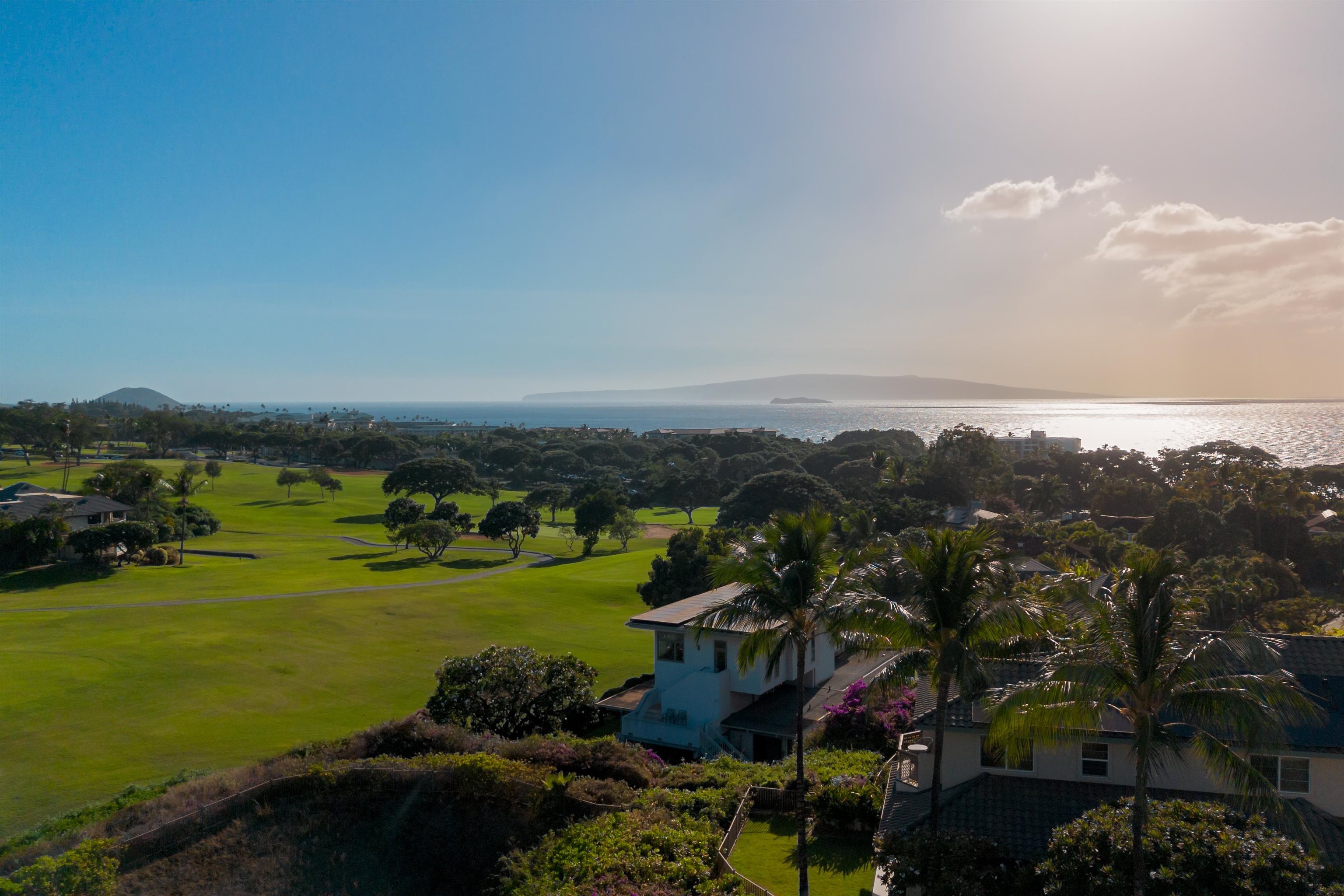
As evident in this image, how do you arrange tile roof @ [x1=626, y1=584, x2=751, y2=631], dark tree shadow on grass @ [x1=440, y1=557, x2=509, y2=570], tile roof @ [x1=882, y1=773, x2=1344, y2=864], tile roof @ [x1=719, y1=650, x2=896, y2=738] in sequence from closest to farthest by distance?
tile roof @ [x1=882, y1=773, x2=1344, y2=864]
tile roof @ [x1=719, y1=650, x2=896, y2=738]
tile roof @ [x1=626, y1=584, x2=751, y2=631]
dark tree shadow on grass @ [x1=440, y1=557, x2=509, y2=570]

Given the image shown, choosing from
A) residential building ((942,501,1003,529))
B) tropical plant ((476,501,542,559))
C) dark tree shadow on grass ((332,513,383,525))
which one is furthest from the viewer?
dark tree shadow on grass ((332,513,383,525))

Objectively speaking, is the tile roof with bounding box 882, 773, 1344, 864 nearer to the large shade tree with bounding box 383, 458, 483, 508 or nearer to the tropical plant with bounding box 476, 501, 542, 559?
the tropical plant with bounding box 476, 501, 542, 559

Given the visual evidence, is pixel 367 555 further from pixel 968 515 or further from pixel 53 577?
pixel 968 515

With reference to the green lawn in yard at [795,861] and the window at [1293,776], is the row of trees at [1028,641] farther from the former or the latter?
the window at [1293,776]

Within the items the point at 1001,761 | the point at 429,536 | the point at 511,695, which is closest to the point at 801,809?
the point at 1001,761

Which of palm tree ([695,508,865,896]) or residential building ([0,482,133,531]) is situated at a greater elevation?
palm tree ([695,508,865,896])

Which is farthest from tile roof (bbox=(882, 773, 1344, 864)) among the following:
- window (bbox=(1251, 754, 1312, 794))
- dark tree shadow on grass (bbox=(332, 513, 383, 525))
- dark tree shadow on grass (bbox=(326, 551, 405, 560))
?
dark tree shadow on grass (bbox=(332, 513, 383, 525))

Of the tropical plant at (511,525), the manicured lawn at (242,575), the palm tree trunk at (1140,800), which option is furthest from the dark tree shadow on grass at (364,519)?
the palm tree trunk at (1140,800)

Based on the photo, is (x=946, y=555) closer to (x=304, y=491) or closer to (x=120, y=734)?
(x=120, y=734)
